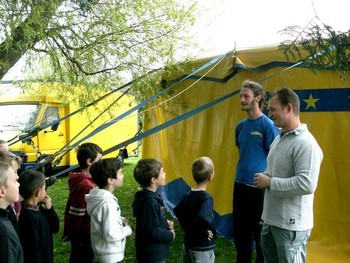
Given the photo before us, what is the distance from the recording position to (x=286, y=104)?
259 centimetres

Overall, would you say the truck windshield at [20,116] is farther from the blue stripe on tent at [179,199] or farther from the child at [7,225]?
the child at [7,225]

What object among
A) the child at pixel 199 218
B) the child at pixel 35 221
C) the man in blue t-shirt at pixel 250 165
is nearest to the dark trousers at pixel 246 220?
the man in blue t-shirt at pixel 250 165

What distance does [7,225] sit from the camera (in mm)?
2076

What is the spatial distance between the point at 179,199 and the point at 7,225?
4.01 m

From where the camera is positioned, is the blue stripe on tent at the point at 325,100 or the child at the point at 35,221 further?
the blue stripe on tent at the point at 325,100

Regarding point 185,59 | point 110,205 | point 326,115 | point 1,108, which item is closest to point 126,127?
point 1,108

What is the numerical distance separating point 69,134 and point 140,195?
26.4ft

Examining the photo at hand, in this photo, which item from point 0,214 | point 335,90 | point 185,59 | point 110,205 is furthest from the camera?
point 185,59

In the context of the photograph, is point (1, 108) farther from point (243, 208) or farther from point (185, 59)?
point (243, 208)

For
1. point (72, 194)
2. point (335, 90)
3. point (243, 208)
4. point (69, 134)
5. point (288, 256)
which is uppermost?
point (69, 134)

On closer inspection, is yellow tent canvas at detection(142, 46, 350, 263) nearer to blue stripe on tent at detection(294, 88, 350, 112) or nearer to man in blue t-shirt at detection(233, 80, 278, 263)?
blue stripe on tent at detection(294, 88, 350, 112)

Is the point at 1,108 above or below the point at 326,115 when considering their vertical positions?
above

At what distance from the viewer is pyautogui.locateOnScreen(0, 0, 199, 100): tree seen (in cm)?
330

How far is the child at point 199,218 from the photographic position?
282 cm
